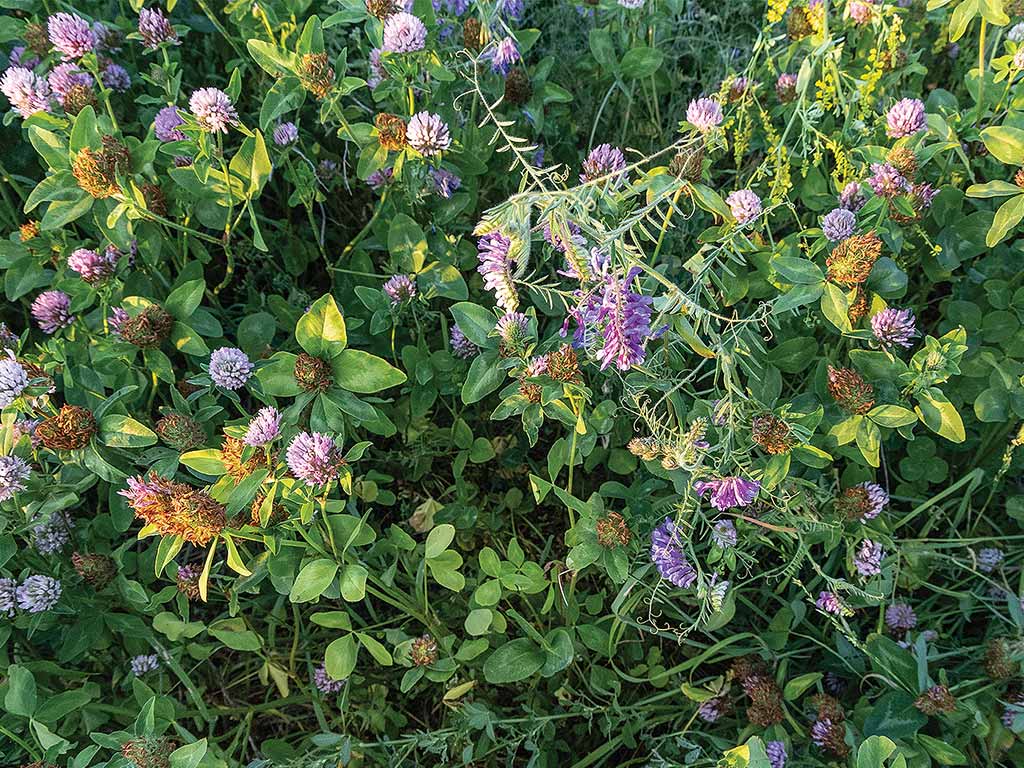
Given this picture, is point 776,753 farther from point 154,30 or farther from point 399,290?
point 154,30

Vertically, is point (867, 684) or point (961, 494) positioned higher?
point (961, 494)

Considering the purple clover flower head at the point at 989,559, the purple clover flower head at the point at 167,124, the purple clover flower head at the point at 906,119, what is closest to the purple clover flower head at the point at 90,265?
the purple clover flower head at the point at 167,124

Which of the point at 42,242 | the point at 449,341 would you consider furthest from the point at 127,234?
the point at 449,341

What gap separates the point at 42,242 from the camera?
182 centimetres

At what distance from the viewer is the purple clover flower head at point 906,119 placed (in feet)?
5.44

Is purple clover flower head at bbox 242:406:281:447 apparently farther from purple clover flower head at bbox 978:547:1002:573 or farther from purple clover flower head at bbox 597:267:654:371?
purple clover flower head at bbox 978:547:1002:573

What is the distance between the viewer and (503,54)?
5.48 ft

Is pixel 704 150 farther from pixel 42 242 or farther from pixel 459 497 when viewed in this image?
pixel 42 242

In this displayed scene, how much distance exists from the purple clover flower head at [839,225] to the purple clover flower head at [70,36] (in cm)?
150

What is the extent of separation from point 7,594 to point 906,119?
194cm

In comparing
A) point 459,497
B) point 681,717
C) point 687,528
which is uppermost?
point 687,528

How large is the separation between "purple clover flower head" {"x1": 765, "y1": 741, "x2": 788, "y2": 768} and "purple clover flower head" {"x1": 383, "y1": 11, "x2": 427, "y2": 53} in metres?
1.43

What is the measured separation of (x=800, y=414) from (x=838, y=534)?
0.94 feet

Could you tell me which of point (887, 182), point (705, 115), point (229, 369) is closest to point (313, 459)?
point (229, 369)
